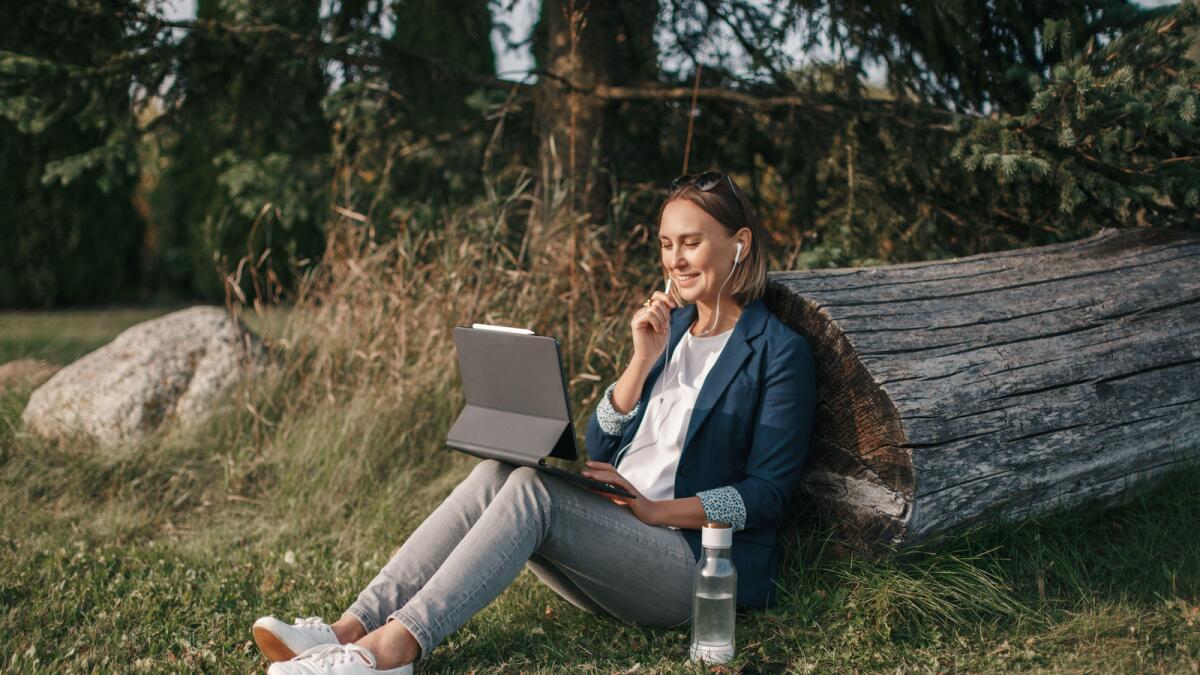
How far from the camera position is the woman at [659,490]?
109 inches

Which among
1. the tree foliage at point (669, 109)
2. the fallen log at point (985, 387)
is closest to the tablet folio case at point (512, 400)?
the fallen log at point (985, 387)

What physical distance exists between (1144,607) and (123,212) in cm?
1050

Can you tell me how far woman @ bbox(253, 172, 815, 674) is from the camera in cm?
276

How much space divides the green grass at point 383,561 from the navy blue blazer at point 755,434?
8.2 inches

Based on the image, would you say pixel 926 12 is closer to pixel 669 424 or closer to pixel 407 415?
pixel 669 424

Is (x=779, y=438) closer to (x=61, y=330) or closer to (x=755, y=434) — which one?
(x=755, y=434)

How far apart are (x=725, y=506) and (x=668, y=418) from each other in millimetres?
366

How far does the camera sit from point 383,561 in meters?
3.89

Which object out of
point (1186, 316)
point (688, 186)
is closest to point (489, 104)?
point (688, 186)

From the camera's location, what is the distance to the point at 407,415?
462cm

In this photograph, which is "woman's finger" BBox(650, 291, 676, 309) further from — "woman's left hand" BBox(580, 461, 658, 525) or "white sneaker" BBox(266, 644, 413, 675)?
"white sneaker" BBox(266, 644, 413, 675)

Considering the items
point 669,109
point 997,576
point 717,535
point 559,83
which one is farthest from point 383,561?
point 669,109

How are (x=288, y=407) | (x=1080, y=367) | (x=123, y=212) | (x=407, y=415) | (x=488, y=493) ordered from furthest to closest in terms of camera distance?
(x=123, y=212)
(x=288, y=407)
(x=407, y=415)
(x=1080, y=367)
(x=488, y=493)

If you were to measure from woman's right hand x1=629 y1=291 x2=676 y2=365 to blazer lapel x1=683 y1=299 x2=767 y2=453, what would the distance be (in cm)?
19
